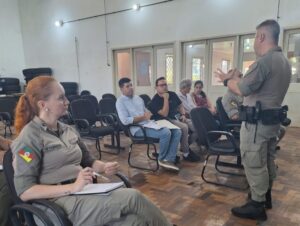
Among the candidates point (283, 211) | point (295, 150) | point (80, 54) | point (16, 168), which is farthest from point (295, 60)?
point (80, 54)

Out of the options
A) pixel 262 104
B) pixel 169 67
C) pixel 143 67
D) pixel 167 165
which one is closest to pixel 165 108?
pixel 167 165

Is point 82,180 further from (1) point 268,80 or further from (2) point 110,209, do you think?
(1) point 268,80

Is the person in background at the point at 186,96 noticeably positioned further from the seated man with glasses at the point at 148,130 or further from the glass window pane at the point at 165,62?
the glass window pane at the point at 165,62

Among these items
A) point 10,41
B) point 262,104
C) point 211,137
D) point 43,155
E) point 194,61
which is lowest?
point 211,137

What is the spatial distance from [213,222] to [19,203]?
1.44m

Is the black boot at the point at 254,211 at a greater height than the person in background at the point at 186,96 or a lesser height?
lesser

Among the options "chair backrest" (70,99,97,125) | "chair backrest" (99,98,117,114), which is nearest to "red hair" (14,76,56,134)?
"chair backrest" (70,99,97,125)

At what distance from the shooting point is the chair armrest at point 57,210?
3.52 feet

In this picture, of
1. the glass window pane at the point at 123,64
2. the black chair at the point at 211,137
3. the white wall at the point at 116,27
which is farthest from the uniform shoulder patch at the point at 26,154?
the glass window pane at the point at 123,64

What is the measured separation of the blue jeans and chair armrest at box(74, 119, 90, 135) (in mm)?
846

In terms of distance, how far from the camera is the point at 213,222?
6.33ft

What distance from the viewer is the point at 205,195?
2385 millimetres

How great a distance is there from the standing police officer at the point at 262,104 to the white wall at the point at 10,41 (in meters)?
9.77

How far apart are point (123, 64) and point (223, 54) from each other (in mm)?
3170
